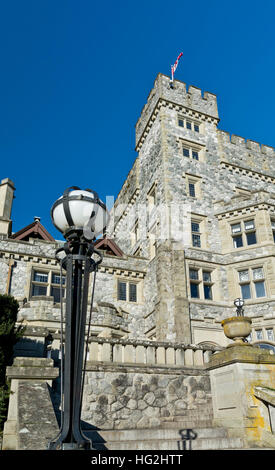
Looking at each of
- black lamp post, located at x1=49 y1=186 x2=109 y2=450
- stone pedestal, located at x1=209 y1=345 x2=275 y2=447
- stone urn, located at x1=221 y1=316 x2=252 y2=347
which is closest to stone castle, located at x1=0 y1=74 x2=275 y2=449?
stone pedestal, located at x1=209 y1=345 x2=275 y2=447

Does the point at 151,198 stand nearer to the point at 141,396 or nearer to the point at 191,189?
the point at 191,189

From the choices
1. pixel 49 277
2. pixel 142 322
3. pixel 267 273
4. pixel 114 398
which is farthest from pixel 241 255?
pixel 114 398

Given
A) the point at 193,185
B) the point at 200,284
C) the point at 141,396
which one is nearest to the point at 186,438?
the point at 141,396

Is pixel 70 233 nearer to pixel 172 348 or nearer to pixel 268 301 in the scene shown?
pixel 172 348

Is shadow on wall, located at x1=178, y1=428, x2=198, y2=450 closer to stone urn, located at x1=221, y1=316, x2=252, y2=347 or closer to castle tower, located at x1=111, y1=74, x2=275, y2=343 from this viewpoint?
stone urn, located at x1=221, y1=316, x2=252, y2=347

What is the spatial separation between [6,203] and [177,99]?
12727mm

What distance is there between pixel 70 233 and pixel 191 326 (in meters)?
14.6

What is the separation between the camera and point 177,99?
2464 cm

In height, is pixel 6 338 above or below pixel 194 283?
below

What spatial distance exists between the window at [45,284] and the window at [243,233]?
956 cm

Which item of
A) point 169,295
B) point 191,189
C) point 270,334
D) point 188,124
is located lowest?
point 270,334

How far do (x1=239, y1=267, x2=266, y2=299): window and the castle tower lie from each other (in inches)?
2.0

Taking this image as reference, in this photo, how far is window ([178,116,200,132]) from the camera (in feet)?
79.3
